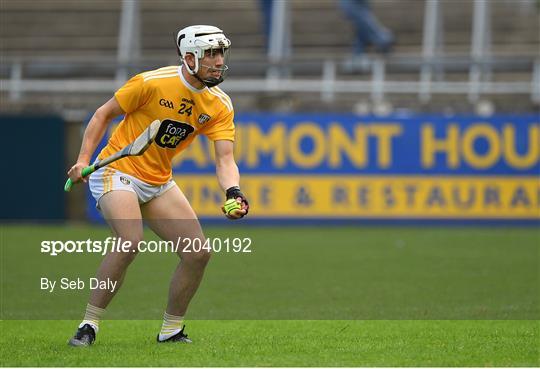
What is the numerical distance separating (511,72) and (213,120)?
16.4 meters

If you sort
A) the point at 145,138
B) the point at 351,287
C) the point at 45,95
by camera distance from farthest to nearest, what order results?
the point at 45,95 → the point at 351,287 → the point at 145,138

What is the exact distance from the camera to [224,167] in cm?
810

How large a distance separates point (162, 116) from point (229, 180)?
25.7 inches

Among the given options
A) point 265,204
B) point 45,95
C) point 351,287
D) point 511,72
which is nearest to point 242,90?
point 265,204

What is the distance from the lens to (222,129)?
8203 millimetres

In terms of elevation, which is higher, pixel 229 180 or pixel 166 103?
pixel 166 103

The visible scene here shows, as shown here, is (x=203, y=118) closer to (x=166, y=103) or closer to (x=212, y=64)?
(x=166, y=103)

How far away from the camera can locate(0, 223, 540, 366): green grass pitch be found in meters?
7.47

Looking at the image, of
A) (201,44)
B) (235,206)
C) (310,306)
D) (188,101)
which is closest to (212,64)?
(201,44)

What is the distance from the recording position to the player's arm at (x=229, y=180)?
7.64m

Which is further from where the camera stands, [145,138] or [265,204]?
[265,204]

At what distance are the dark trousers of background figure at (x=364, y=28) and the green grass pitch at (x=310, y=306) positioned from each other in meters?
6.54

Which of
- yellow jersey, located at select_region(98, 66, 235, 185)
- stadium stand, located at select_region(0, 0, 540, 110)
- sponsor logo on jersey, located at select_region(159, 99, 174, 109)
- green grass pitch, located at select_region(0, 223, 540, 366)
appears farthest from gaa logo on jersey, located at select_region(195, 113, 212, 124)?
stadium stand, located at select_region(0, 0, 540, 110)

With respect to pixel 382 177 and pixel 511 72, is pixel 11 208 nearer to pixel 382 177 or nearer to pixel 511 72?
pixel 382 177
